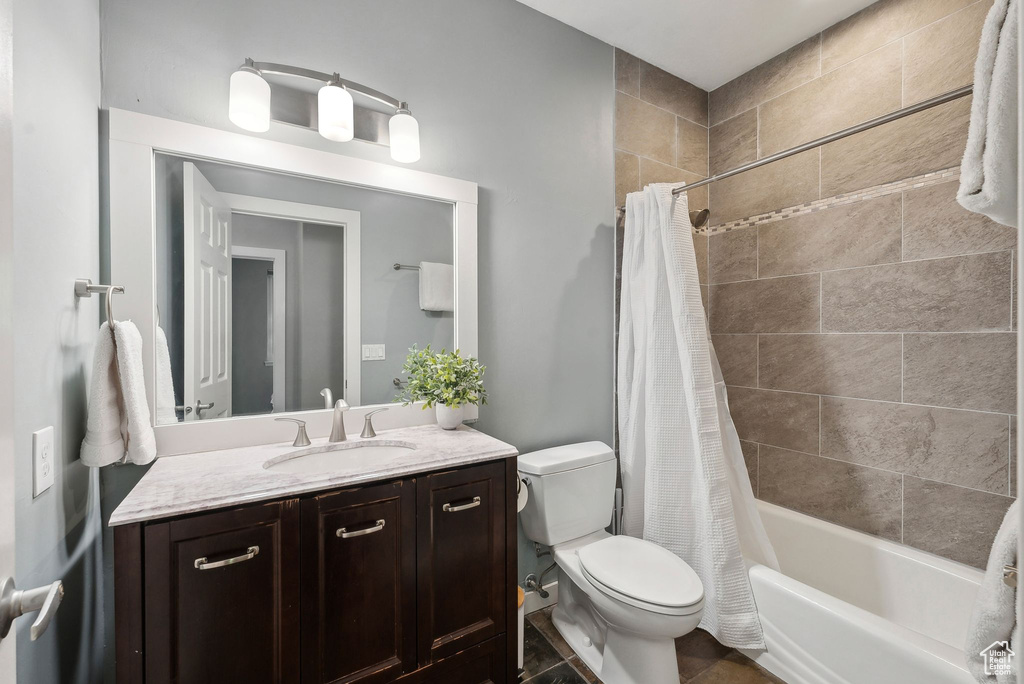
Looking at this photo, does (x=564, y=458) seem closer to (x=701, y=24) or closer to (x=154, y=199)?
(x=154, y=199)

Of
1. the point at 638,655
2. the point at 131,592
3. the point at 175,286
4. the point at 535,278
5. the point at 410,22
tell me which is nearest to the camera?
the point at 131,592

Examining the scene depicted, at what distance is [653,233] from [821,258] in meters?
0.87

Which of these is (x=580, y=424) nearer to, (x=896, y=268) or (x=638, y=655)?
(x=638, y=655)

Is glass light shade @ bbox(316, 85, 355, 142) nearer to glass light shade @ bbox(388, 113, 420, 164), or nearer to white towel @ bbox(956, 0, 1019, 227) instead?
glass light shade @ bbox(388, 113, 420, 164)

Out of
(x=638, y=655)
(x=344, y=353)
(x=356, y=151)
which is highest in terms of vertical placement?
(x=356, y=151)

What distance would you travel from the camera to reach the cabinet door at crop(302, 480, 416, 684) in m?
1.05

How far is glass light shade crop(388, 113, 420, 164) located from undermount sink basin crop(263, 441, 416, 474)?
1.00 m

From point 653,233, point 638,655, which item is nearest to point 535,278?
point 653,233

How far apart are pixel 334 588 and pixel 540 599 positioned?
1.22 m

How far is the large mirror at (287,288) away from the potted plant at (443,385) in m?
0.06

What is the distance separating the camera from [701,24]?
202 cm

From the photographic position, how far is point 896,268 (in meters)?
1.82

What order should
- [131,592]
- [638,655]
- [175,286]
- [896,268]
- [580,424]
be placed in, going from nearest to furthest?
[131,592]
[175,286]
[638,655]
[896,268]
[580,424]

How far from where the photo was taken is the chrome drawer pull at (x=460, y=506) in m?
1.24
